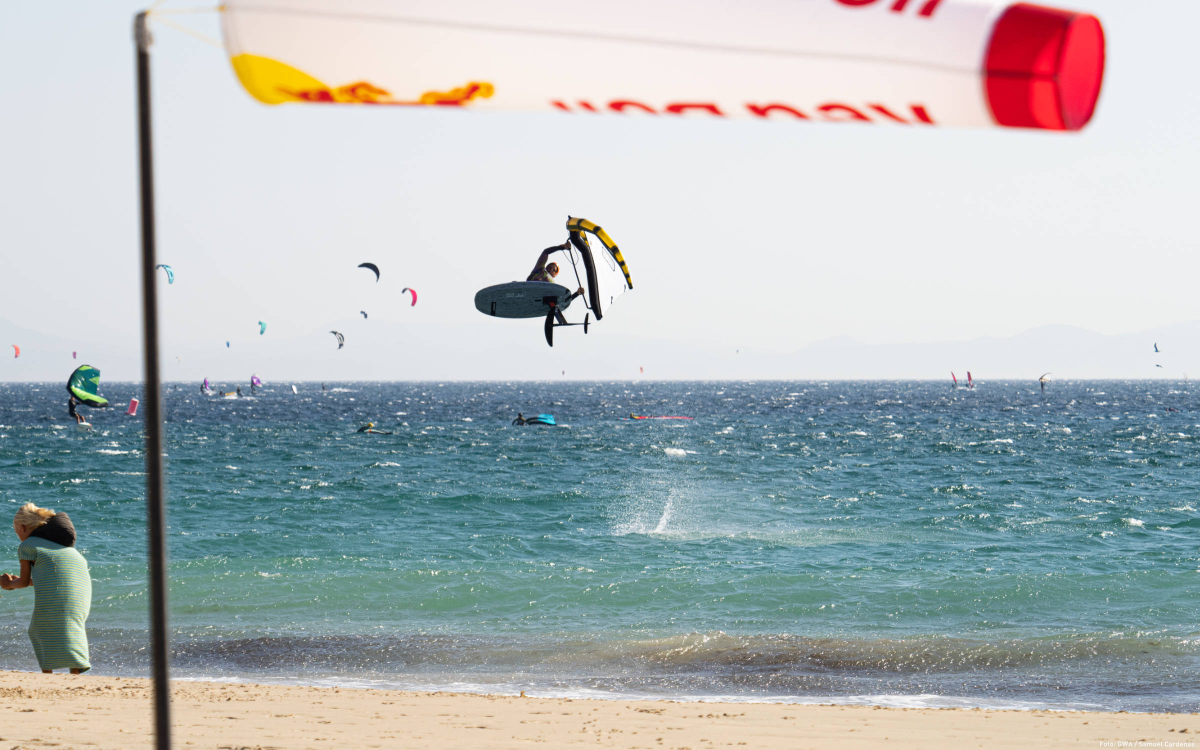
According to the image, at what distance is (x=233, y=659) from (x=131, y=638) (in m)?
2.14

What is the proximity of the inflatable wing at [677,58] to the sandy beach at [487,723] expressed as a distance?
20.5 feet

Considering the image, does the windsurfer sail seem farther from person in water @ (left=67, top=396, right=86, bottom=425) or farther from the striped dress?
the striped dress

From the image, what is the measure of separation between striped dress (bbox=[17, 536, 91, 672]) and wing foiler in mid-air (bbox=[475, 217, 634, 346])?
4861 mm

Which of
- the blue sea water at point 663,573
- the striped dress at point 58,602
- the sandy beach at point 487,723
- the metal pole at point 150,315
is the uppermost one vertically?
the metal pole at point 150,315

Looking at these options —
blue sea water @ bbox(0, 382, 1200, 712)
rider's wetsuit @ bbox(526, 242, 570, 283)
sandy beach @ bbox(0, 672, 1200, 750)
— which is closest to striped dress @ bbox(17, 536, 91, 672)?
sandy beach @ bbox(0, 672, 1200, 750)

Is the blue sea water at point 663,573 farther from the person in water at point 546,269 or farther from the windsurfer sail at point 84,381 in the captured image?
the person in water at point 546,269

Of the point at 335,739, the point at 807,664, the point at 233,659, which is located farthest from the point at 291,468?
the point at 335,739

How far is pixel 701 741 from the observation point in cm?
802

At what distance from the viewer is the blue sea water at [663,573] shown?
12.6m

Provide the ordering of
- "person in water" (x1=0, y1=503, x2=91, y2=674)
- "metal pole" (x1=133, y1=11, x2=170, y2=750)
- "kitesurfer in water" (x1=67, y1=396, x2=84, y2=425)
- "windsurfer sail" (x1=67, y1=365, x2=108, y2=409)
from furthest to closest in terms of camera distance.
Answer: "kitesurfer in water" (x1=67, y1=396, x2=84, y2=425) < "windsurfer sail" (x1=67, y1=365, x2=108, y2=409) < "person in water" (x1=0, y1=503, x2=91, y2=674) < "metal pole" (x1=133, y1=11, x2=170, y2=750)

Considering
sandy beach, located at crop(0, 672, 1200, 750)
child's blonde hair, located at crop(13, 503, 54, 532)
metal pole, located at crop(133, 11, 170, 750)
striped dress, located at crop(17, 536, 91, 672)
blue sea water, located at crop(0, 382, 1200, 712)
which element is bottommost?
blue sea water, located at crop(0, 382, 1200, 712)

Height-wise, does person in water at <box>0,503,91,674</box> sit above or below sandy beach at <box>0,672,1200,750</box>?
above

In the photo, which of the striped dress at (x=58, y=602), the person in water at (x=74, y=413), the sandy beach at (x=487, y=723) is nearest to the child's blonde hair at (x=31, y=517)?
the striped dress at (x=58, y=602)

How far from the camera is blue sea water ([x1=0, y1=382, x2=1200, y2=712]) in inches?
497
